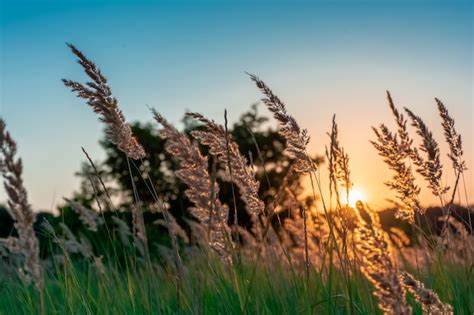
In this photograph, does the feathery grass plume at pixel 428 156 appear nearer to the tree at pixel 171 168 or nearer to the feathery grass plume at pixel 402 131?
the feathery grass plume at pixel 402 131

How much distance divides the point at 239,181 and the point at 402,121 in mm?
1111

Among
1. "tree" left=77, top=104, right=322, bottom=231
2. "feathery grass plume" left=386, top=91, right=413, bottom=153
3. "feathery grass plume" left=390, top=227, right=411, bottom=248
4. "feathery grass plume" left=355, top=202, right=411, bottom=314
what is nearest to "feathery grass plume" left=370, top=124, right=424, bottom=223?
"feathery grass plume" left=386, top=91, right=413, bottom=153

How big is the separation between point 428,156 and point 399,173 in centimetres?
19

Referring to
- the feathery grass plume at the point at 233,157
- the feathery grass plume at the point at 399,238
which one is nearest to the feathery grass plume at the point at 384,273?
the feathery grass plume at the point at 233,157

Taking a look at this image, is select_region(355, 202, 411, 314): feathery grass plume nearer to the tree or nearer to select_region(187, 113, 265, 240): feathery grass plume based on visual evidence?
select_region(187, 113, 265, 240): feathery grass plume

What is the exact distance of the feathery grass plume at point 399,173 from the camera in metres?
3.51

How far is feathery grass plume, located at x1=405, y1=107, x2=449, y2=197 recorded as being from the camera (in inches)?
147

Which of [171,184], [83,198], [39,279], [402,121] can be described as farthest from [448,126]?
[171,184]

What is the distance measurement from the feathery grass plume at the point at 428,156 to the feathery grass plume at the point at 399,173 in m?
0.08

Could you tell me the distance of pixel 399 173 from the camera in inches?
146

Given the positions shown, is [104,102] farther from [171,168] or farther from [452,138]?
[171,168]

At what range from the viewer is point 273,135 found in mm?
32781

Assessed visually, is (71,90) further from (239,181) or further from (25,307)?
(25,307)

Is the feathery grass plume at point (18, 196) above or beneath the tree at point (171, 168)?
beneath
